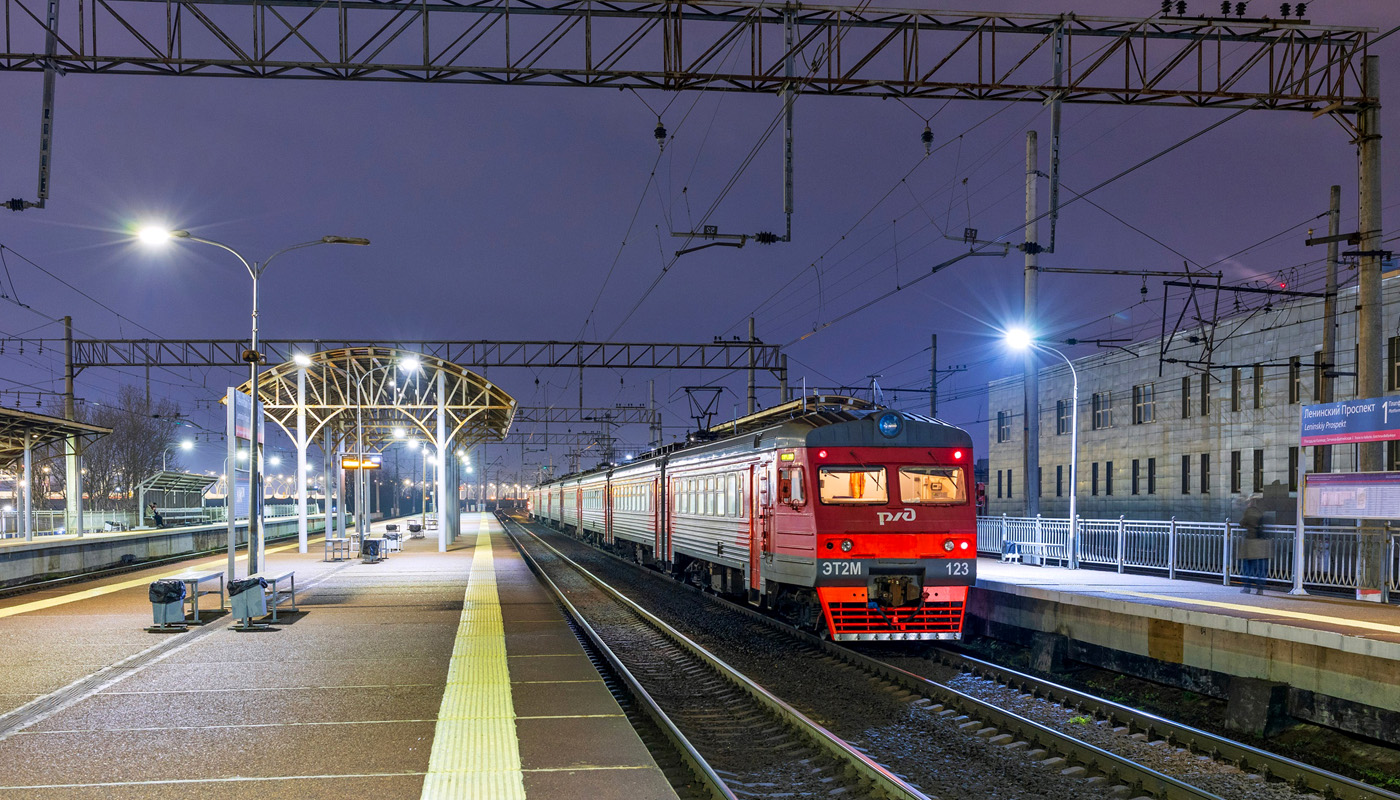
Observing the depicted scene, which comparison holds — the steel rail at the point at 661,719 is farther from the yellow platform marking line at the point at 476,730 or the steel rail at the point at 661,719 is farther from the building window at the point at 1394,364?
the building window at the point at 1394,364

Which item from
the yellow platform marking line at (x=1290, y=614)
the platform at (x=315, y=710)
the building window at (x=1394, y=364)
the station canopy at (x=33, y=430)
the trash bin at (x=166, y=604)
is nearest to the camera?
the platform at (x=315, y=710)

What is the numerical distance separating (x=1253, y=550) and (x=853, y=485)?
7.06m

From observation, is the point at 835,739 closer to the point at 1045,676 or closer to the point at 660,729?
the point at 660,729

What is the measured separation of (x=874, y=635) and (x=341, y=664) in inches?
260

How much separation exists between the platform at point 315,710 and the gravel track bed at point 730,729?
784mm

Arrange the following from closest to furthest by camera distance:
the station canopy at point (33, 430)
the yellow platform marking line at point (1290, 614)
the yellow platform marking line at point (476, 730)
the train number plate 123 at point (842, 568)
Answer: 1. the yellow platform marking line at point (476, 730)
2. the yellow platform marking line at point (1290, 614)
3. the train number plate 123 at point (842, 568)
4. the station canopy at point (33, 430)

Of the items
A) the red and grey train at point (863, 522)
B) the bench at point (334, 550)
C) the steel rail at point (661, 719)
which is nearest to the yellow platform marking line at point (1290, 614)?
the red and grey train at point (863, 522)

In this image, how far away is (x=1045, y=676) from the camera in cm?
1373

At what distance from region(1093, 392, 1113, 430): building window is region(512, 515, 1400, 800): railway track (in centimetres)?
3643

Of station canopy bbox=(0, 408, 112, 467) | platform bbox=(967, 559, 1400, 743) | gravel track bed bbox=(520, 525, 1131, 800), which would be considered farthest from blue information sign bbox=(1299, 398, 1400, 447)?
station canopy bbox=(0, 408, 112, 467)

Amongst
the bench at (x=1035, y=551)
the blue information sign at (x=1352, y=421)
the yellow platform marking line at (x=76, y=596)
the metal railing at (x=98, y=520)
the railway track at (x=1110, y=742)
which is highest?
the blue information sign at (x=1352, y=421)

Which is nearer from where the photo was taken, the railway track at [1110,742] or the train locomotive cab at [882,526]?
the railway track at [1110,742]

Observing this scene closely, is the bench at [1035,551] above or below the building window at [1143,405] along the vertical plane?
below

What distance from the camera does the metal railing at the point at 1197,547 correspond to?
15.6m
